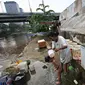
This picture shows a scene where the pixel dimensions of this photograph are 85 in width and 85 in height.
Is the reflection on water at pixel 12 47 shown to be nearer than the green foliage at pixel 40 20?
Yes

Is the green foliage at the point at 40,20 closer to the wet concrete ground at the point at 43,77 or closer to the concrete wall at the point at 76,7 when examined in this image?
the concrete wall at the point at 76,7

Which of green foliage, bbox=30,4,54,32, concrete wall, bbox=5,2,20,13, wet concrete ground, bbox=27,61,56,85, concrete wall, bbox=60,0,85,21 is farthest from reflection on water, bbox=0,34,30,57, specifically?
concrete wall, bbox=5,2,20,13

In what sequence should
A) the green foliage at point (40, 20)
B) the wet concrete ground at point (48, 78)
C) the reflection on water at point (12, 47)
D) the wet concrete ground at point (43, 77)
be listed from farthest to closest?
the green foliage at point (40, 20) < the reflection on water at point (12, 47) < the wet concrete ground at point (43, 77) < the wet concrete ground at point (48, 78)

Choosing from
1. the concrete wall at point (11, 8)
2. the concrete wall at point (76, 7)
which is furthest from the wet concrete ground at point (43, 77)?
the concrete wall at point (11, 8)

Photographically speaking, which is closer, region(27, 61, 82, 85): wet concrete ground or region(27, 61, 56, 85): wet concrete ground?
region(27, 61, 82, 85): wet concrete ground

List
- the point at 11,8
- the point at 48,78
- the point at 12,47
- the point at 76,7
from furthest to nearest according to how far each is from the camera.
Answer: the point at 11,8, the point at 12,47, the point at 76,7, the point at 48,78

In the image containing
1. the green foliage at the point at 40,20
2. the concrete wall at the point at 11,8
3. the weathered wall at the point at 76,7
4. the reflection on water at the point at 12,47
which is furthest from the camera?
the concrete wall at the point at 11,8

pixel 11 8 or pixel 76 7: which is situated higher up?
pixel 11 8

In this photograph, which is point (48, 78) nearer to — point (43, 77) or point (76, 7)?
point (43, 77)

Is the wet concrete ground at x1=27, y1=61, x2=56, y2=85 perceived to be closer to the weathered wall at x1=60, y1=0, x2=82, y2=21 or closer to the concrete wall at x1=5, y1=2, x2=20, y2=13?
the weathered wall at x1=60, y1=0, x2=82, y2=21

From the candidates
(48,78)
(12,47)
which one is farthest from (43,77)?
(12,47)

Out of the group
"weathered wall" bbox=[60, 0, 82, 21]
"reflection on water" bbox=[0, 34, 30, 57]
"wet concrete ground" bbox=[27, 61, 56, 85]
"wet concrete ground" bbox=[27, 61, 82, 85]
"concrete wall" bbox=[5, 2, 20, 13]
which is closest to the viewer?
"wet concrete ground" bbox=[27, 61, 82, 85]

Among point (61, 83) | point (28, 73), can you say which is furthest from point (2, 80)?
point (61, 83)

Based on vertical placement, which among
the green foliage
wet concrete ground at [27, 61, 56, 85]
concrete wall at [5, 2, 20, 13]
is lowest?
wet concrete ground at [27, 61, 56, 85]
